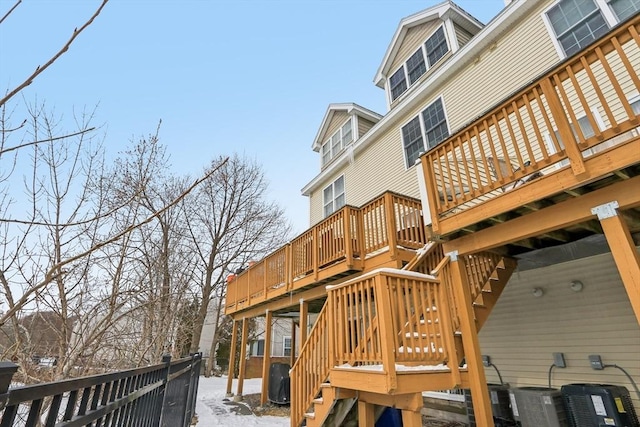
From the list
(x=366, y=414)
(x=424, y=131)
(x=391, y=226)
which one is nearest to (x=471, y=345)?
(x=366, y=414)

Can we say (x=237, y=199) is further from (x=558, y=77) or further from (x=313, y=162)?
(x=558, y=77)

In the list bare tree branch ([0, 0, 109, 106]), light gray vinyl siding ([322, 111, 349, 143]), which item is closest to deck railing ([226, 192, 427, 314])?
bare tree branch ([0, 0, 109, 106])

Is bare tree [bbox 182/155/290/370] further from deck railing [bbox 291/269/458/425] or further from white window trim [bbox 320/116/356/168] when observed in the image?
deck railing [bbox 291/269/458/425]

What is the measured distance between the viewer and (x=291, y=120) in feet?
46.2

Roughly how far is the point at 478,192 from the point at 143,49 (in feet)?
12.9

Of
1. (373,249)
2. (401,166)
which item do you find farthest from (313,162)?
(373,249)

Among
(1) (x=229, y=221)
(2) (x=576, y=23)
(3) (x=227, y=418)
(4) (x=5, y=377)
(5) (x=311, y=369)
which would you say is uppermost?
(1) (x=229, y=221)

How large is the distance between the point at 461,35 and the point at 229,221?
622 inches

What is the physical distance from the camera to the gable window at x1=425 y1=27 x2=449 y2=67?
9.45 metres

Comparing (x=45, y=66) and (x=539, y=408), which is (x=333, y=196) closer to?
(x=539, y=408)

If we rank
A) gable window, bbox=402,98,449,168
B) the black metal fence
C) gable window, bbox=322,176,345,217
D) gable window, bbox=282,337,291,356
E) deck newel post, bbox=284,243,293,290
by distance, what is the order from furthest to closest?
gable window, bbox=282,337,291,356 → gable window, bbox=322,176,345,217 → gable window, bbox=402,98,449,168 → deck newel post, bbox=284,243,293,290 → the black metal fence

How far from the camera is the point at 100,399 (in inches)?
104

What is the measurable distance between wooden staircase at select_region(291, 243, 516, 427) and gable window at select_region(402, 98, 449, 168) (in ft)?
15.6

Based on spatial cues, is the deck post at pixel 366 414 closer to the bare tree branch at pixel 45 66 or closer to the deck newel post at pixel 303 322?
the deck newel post at pixel 303 322
